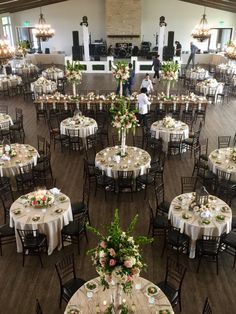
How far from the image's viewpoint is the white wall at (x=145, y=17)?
26625 mm

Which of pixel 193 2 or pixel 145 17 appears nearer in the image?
pixel 193 2

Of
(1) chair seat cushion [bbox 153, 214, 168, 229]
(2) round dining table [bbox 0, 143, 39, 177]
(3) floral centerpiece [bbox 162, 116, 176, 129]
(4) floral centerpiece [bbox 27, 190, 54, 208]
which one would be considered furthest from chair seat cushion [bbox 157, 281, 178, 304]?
(3) floral centerpiece [bbox 162, 116, 176, 129]

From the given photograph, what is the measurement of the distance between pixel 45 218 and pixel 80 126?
5.57m

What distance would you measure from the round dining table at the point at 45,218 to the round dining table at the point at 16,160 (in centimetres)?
204

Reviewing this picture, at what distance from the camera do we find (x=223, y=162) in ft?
30.5

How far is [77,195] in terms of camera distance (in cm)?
926

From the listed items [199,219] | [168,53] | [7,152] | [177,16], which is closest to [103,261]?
[199,219]

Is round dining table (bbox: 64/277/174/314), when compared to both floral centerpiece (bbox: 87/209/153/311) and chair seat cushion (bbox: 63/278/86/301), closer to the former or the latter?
chair seat cushion (bbox: 63/278/86/301)

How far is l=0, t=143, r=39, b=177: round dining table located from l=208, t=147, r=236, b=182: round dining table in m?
5.18

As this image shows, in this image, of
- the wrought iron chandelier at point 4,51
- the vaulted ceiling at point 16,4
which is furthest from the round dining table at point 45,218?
the vaulted ceiling at point 16,4

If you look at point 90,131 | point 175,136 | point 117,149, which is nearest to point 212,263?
point 117,149

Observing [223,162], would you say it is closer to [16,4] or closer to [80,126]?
[80,126]

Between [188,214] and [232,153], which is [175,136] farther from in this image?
[188,214]

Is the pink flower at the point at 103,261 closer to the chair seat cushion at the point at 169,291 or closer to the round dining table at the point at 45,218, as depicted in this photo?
the chair seat cushion at the point at 169,291
